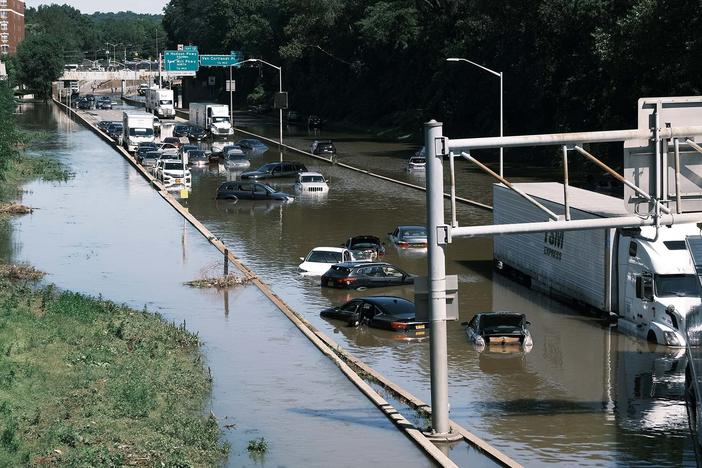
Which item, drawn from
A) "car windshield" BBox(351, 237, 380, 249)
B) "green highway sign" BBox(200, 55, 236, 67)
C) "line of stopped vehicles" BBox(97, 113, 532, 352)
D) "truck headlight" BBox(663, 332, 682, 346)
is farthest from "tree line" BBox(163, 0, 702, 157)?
"truck headlight" BBox(663, 332, 682, 346)

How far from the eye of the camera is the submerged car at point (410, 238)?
54.8 meters

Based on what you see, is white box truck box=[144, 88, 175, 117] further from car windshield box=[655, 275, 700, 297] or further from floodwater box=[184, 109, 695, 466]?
car windshield box=[655, 275, 700, 297]

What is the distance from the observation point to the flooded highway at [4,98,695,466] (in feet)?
89.9

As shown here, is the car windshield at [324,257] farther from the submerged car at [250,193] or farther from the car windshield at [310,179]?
the car windshield at [310,179]

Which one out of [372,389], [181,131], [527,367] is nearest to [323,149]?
[181,131]

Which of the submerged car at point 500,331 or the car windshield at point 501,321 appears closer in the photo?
the submerged car at point 500,331

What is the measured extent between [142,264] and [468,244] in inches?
573

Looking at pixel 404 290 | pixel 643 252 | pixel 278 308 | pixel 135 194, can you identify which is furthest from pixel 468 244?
pixel 135 194

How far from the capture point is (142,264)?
51906 millimetres

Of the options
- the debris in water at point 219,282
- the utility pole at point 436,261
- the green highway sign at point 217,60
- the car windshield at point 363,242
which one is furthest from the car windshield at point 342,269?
the green highway sign at point 217,60

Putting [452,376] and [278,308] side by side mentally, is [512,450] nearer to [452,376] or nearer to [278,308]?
[452,376]

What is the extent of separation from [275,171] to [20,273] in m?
38.4

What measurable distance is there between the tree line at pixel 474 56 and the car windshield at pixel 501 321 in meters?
37.0

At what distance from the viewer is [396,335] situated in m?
38.1
